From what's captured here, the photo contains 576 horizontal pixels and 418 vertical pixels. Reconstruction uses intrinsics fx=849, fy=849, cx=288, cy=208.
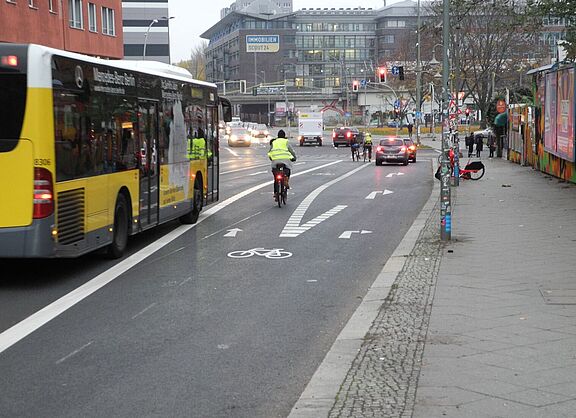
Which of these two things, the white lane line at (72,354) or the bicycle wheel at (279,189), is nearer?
the white lane line at (72,354)

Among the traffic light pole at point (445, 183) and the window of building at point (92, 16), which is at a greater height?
the window of building at point (92, 16)

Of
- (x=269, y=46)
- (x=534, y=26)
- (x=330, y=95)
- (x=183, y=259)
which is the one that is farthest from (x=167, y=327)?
(x=269, y=46)

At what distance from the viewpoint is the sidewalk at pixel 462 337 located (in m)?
5.54

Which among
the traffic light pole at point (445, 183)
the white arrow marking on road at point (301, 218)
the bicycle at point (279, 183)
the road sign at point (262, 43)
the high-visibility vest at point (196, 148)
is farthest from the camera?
the road sign at point (262, 43)

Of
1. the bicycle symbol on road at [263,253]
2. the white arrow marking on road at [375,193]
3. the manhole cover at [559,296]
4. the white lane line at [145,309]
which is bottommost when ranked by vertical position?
the white arrow marking on road at [375,193]

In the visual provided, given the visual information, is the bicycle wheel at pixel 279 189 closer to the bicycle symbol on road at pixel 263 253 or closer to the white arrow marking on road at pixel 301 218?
the white arrow marking on road at pixel 301 218

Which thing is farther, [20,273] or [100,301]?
[20,273]

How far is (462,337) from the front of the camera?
23.8 feet

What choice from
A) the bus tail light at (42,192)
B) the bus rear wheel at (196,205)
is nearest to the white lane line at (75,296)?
the bus rear wheel at (196,205)

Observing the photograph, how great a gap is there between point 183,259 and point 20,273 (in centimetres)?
236

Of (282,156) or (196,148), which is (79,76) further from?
(282,156)

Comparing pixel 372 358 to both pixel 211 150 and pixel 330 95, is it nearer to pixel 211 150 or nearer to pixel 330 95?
pixel 211 150

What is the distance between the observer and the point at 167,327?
8133 millimetres

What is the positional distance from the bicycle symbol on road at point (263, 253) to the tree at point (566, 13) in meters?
9.22
